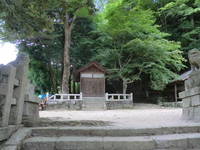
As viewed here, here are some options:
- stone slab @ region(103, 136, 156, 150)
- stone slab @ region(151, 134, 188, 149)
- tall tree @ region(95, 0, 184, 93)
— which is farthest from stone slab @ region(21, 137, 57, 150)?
tall tree @ region(95, 0, 184, 93)

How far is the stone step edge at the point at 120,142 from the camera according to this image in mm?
2662

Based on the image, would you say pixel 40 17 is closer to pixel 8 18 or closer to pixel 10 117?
pixel 8 18

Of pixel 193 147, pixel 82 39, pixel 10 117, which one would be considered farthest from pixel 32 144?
pixel 82 39

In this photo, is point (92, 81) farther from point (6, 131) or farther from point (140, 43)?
point (6, 131)

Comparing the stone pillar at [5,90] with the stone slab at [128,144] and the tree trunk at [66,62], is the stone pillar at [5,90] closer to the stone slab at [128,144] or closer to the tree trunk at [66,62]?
the stone slab at [128,144]

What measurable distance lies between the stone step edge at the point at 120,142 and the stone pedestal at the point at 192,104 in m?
1.57

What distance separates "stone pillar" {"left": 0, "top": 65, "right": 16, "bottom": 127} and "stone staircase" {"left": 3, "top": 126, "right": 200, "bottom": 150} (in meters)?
0.37

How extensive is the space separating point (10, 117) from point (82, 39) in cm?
1604

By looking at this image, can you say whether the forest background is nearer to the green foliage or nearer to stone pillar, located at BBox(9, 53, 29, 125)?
the green foliage

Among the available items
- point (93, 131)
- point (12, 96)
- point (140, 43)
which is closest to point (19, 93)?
point (12, 96)

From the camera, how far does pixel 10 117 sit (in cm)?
304

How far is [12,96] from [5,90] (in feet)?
1.33

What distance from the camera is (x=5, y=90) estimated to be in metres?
2.70

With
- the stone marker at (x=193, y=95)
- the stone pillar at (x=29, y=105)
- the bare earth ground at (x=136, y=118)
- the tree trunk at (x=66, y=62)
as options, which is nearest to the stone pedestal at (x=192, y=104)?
the stone marker at (x=193, y=95)
